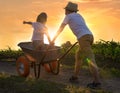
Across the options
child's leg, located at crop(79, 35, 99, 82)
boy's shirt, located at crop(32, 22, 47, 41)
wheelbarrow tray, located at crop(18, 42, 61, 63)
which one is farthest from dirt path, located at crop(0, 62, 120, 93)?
boy's shirt, located at crop(32, 22, 47, 41)

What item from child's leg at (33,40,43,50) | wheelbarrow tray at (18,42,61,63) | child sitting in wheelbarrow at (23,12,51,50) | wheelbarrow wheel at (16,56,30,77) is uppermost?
child sitting in wheelbarrow at (23,12,51,50)

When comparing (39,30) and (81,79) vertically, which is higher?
(39,30)

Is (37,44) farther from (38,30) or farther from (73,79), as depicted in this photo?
(73,79)

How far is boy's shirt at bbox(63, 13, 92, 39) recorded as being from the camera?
39.9 ft

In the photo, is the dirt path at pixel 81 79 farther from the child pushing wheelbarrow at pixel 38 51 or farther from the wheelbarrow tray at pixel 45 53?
the wheelbarrow tray at pixel 45 53

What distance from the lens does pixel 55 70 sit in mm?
14102

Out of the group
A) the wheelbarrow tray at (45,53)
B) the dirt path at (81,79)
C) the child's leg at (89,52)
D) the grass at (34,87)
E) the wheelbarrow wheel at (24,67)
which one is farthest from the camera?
the wheelbarrow wheel at (24,67)

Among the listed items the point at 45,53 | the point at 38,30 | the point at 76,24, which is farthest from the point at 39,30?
the point at 76,24

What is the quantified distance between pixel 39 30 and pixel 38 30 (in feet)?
0.09

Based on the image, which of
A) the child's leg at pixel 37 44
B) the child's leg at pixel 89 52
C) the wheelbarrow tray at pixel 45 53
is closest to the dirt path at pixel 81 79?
the child's leg at pixel 89 52

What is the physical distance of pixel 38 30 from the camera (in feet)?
42.9

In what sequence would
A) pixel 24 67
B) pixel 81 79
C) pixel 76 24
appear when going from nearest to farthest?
pixel 76 24 < pixel 24 67 < pixel 81 79

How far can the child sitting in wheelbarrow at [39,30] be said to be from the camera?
13062 millimetres

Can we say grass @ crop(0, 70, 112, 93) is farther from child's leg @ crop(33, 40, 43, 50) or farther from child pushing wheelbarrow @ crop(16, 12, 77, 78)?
child's leg @ crop(33, 40, 43, 50)
